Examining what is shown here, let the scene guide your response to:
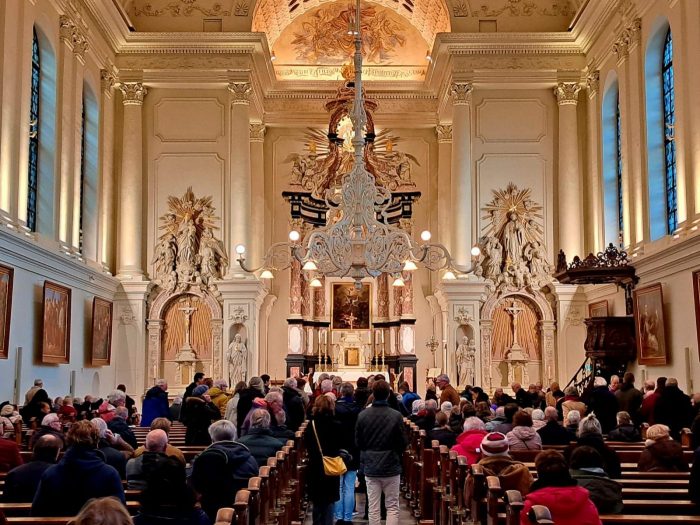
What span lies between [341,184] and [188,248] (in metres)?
7.92

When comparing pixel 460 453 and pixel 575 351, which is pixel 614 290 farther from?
pixel 460 453

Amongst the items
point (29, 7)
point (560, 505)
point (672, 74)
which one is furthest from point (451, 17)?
point (560, 505)

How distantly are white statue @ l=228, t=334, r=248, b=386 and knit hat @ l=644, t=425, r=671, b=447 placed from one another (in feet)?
57.2

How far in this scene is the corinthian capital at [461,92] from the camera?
26562mm

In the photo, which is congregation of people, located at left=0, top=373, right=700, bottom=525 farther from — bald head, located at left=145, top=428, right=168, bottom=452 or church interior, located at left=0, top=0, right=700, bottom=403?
church interior, located at left=0, top=0, right=700, bottom=403

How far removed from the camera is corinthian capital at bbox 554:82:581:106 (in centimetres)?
2669

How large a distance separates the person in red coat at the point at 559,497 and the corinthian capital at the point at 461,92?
21.3 m

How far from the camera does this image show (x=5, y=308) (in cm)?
1734

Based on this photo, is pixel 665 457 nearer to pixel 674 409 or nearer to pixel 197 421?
pixel 674 409

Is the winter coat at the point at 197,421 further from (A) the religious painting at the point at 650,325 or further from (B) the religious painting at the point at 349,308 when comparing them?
(B) the religious painting at the point at 349,308

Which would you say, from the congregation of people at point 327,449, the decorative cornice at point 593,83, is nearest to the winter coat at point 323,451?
the congregation of people at point 327,449

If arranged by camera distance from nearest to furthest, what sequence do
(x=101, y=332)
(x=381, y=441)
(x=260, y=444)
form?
1. (x=260, y=444)
2. (x=381, y=441)
3. (x=101, y=332)

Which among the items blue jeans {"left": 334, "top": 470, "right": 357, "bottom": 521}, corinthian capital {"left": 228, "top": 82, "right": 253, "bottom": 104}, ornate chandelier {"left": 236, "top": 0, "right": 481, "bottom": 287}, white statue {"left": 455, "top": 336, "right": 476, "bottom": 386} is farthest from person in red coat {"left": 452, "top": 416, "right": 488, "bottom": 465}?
corinthian capital {"left": 228, "top": 82, "right": 253, "bottom": 104}

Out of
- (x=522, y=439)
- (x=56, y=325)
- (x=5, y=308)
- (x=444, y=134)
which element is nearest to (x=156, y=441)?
(x=522, y=439)
